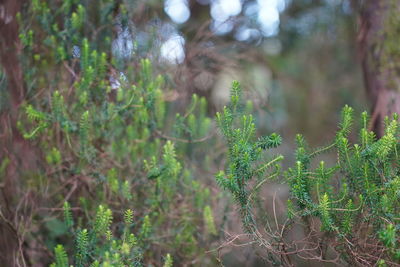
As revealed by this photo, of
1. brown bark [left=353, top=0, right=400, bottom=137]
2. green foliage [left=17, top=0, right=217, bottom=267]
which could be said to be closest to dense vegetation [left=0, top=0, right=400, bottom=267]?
green foliage [left=17, top=0, right=217, bottom=267]

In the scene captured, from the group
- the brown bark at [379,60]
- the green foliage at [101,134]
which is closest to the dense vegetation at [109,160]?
the green foliage at [101,134]

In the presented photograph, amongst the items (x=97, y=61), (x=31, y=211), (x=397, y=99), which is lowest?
(x=31, y=211)

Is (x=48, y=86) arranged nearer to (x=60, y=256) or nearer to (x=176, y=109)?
(x=176, y=109)

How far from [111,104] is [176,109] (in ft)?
4.05

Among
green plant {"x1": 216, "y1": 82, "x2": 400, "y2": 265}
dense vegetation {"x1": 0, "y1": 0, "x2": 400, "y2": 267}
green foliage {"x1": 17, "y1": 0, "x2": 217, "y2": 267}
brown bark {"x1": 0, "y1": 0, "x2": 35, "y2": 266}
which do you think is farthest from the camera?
brown bark {"x1": 0, "y1": 0, "x2": 35, "y2": 266}

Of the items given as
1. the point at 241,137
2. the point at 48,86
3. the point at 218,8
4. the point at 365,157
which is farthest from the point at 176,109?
the point at 218,8

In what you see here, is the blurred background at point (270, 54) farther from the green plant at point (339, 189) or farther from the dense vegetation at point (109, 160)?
the green plant at point (339, 189)

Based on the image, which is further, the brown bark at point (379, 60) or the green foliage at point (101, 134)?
the brown bark at point (379, 60)

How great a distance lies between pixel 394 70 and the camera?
4109 millimetres

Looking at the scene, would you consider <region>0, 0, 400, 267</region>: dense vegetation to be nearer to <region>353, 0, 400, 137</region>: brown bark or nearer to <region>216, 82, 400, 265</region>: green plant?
<region>216, 82, 400, 265</region>: green plant

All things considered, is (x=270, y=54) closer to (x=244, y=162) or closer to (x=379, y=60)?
(x=379, y=60)

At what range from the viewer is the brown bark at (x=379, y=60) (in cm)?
409

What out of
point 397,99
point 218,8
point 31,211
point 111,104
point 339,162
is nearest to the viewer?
point 339,162

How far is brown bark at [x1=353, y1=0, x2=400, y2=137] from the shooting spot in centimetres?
409
